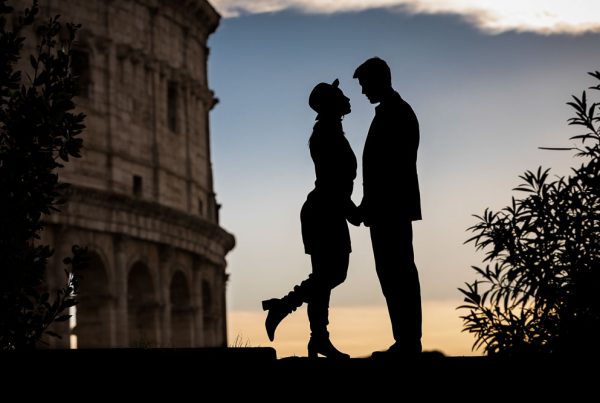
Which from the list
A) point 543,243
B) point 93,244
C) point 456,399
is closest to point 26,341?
point 543,243

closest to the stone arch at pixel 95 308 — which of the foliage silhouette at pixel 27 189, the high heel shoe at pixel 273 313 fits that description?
the foliage silhouette at pixel 27 189

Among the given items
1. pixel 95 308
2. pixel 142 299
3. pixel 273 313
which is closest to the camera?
pixel 273 313

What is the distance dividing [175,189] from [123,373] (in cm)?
4211

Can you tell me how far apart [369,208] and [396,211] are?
21cm

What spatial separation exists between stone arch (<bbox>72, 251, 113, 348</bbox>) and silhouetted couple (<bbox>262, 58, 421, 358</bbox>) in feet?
115

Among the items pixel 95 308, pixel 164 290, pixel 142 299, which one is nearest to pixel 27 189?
pixel 95 308

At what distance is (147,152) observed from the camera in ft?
160

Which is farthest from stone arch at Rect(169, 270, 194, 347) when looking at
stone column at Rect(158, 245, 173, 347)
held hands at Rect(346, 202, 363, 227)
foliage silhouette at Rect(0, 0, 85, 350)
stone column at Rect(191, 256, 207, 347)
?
held hands at Rect(346, 202, 363, 227)

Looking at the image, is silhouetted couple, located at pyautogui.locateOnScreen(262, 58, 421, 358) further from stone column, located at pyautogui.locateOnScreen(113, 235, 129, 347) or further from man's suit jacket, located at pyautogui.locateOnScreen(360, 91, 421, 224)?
stone column, located at pyautogui.locateOnScreen(113, 235, 129, 347)

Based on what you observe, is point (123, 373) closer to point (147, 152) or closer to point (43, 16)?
point (43, 16)

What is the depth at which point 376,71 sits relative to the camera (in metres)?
9.63

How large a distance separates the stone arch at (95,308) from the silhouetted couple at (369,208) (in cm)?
3515

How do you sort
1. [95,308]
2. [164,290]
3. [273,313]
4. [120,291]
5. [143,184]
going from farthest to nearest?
1. [164,290]
2. [143,184]
3. [120,291]
4. [95,308]
5. [273,313]

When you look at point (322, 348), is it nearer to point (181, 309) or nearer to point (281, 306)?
point (281, 306)
